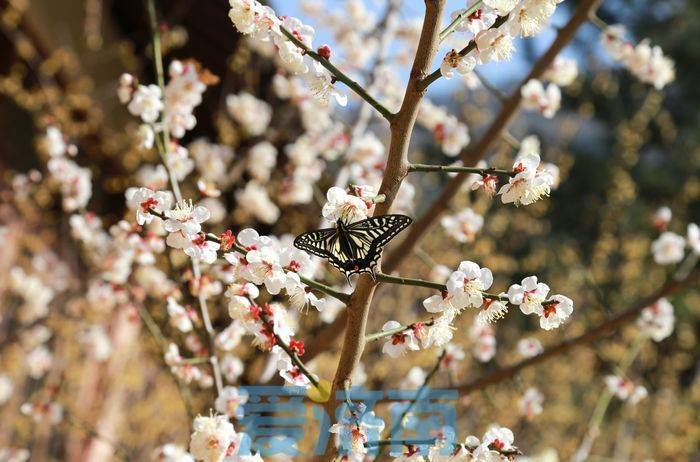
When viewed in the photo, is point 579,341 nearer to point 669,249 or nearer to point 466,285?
point 669,249

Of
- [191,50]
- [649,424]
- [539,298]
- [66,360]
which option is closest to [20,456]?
[539,298]

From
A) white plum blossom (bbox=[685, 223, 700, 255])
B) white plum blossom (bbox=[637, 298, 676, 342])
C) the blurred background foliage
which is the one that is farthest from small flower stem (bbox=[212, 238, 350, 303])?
the blurred background foliage

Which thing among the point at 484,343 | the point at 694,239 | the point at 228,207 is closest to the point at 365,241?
the point at 484,343

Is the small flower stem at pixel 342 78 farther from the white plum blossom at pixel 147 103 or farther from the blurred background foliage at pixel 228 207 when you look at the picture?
the blurred background foliage at pixel 228 207

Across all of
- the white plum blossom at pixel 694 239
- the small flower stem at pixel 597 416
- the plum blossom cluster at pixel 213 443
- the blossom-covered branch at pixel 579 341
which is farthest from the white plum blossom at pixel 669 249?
the plum blossom cluster at pixel 213 443

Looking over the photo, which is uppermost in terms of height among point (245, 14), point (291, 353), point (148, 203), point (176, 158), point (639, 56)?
point (639, 56)

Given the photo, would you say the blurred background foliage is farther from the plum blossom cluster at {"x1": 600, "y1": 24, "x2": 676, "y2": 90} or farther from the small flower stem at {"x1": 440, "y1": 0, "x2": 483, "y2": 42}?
the small flower stem at {"x1": 440, "y1": 0, "x2": 483, "y2": 42}

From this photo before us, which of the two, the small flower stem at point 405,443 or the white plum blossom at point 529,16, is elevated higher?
the white plum blossom at point 529,16
